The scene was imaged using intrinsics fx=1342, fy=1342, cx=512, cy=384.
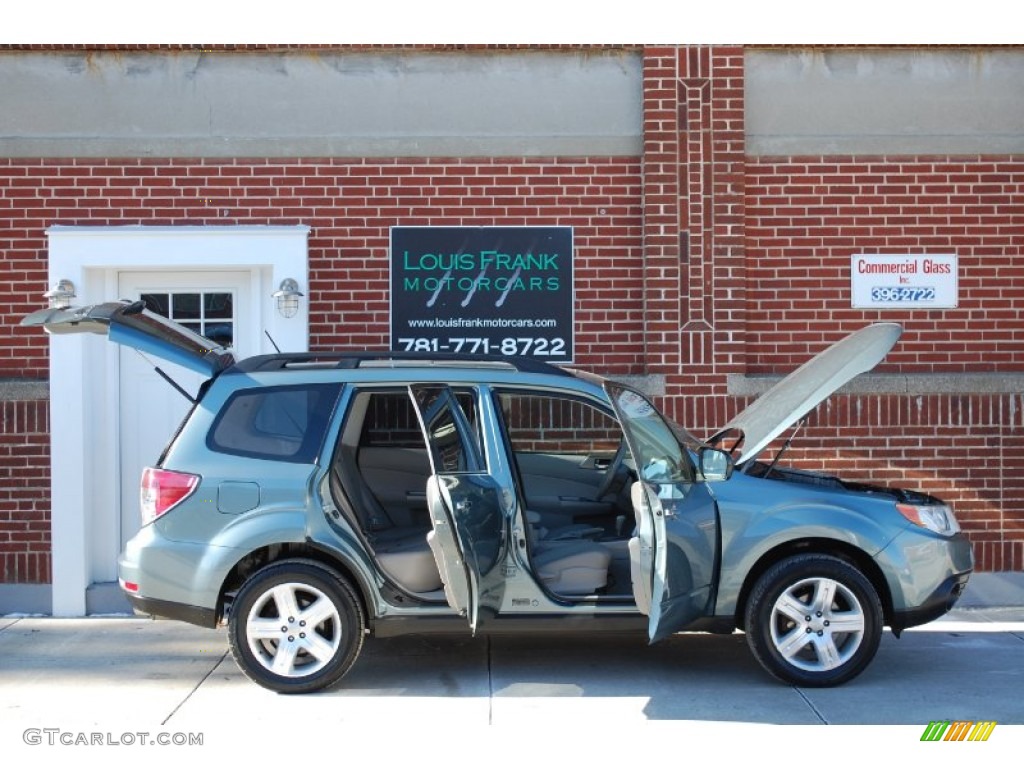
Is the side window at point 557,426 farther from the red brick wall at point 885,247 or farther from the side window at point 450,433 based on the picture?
the side window at point 450,433

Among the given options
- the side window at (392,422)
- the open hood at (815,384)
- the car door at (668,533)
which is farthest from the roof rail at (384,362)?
the side window at (392,422)

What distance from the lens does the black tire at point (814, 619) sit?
7199 millimetres

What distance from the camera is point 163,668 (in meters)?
7.91

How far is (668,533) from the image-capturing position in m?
7.01

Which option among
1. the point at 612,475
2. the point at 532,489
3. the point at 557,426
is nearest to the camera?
the point at 612,475

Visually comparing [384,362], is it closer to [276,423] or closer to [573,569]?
[276,423]

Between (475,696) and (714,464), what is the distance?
179 centimetres

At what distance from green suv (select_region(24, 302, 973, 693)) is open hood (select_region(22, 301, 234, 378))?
1 cm

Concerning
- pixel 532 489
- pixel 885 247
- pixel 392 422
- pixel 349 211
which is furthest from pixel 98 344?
pixel 885 247

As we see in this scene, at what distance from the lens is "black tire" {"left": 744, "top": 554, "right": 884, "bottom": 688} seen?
7199 mm

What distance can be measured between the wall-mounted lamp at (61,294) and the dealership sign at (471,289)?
2315 millimetres

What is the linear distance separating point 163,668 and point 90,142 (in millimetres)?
4170

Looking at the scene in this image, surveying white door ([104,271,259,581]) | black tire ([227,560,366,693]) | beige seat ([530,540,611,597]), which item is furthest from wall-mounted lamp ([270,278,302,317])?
beige seat ([530,540,611,597])

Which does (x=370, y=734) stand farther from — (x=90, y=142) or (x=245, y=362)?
(x=90, y=142)
